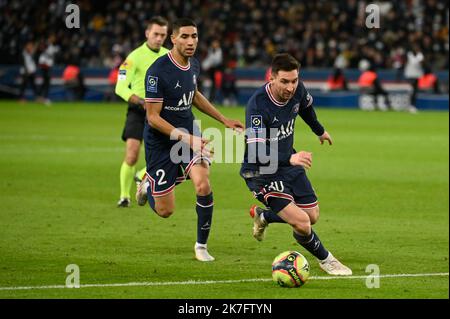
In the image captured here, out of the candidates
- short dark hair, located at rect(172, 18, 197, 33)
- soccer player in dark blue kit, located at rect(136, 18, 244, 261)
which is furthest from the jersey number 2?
short dark hair, located at rect(172, 18, 197, 33)

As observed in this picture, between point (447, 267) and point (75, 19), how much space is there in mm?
7374

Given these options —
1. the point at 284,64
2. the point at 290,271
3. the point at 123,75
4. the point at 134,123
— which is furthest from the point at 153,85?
the point at 134,123

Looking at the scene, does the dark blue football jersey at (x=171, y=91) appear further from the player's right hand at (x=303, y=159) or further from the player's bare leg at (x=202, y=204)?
the player's right hand at (x=303, y=159)

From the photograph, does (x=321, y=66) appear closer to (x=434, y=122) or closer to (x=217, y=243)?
(x=434, y=122)

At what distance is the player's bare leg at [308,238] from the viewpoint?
9.57 m

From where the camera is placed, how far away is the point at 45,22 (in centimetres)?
4631

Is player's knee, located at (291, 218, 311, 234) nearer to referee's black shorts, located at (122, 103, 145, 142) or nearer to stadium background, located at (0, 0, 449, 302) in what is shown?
stadium background, located at (0, 0, 449, 302)

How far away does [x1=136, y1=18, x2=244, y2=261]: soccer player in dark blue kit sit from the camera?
10.6 m

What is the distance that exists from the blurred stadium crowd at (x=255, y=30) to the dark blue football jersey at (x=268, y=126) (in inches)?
1155

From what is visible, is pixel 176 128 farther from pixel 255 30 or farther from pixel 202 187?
pixel 255 30

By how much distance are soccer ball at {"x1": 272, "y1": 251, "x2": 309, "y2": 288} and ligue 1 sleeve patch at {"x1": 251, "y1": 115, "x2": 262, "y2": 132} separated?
124 centimetres

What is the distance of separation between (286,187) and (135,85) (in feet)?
16.6

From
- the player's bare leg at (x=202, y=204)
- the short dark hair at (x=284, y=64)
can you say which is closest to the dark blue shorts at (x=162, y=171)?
the player's bare leg at (x=202, y=204)

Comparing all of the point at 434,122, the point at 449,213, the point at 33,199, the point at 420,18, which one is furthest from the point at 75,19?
the point at 420,18
